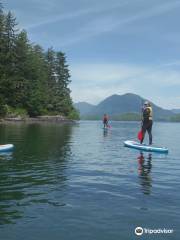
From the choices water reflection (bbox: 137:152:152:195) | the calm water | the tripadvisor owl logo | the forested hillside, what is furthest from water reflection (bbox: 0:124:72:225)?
the forested hillside

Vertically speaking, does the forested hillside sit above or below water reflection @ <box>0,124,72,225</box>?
above

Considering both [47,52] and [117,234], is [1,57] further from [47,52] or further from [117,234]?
[117,234]

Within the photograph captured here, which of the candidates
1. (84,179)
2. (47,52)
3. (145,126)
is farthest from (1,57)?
(84,179)

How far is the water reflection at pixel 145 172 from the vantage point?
44.4ft

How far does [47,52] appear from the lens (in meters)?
121

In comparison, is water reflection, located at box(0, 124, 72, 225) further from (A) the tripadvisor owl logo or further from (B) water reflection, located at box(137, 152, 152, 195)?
(B) water reflection, located at box(137, 152, 152, 195)

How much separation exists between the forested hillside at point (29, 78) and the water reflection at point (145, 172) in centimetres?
6087

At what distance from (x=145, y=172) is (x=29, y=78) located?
3486 inches

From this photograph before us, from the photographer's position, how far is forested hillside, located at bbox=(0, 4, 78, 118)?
8844 centimetres

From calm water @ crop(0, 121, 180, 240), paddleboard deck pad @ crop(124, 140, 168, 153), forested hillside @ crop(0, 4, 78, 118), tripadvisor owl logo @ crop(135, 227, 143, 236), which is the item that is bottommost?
tripadvisor owl logo @ crop(135, 227, 143, 236)

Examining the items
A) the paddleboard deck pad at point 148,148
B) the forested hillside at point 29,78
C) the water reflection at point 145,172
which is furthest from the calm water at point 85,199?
the forested hillside at point 29,78

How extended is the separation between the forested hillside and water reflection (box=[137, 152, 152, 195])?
60.9m

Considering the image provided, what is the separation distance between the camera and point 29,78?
102 meters

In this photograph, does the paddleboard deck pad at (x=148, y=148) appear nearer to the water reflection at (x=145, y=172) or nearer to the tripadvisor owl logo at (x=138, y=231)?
the water reflection at (x=145, y=172)
